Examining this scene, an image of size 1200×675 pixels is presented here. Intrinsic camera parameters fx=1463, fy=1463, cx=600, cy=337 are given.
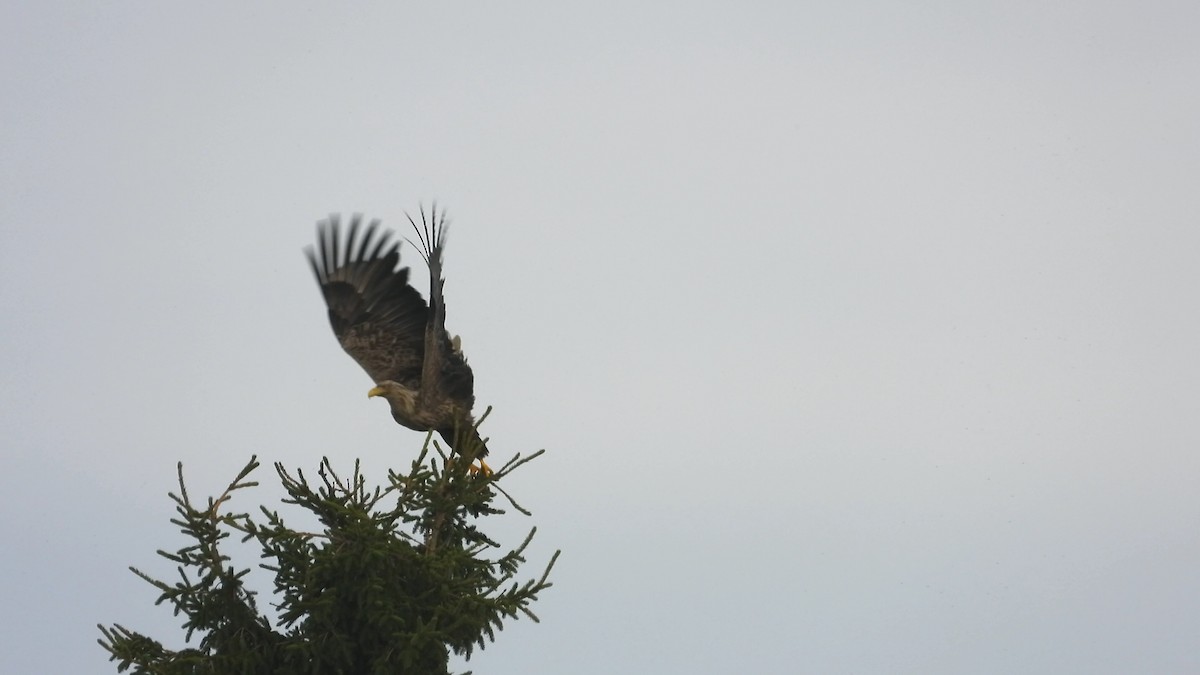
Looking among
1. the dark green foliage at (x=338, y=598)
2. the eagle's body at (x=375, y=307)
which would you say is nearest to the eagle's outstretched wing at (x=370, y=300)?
the eagle's body at (x=375, y=307)

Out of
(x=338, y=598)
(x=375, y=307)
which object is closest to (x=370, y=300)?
(x=375, y=307)

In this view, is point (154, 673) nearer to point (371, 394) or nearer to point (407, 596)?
point (407, 596)

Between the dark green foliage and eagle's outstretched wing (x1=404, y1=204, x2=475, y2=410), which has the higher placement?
eagle's outstretched wing (x1=404, y1=204, x2=475, y2=410)

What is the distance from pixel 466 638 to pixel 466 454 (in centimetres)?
130

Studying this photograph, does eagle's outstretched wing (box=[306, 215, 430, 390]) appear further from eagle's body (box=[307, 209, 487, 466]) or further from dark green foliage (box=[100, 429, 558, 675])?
dark green foliage (box=[100, 429, 558, 675])

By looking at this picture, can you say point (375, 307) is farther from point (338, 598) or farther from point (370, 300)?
point (338, 598)

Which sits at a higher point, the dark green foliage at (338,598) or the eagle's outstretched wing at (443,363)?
the eagle's outstretched wing at (443,363)

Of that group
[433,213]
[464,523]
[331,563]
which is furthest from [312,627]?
[433,213]

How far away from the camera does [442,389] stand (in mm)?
12984

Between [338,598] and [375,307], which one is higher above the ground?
[375,307]

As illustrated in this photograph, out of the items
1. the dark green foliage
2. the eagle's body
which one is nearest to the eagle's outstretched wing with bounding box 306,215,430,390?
the eagle's body

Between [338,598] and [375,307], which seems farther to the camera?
[375,307]

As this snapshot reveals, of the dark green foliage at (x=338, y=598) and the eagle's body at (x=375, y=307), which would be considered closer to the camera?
the dark green foliage at (x=338, y=598)

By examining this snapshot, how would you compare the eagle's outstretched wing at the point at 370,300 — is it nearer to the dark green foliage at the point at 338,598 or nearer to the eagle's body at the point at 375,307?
the eagle's body at the point at 375,307
